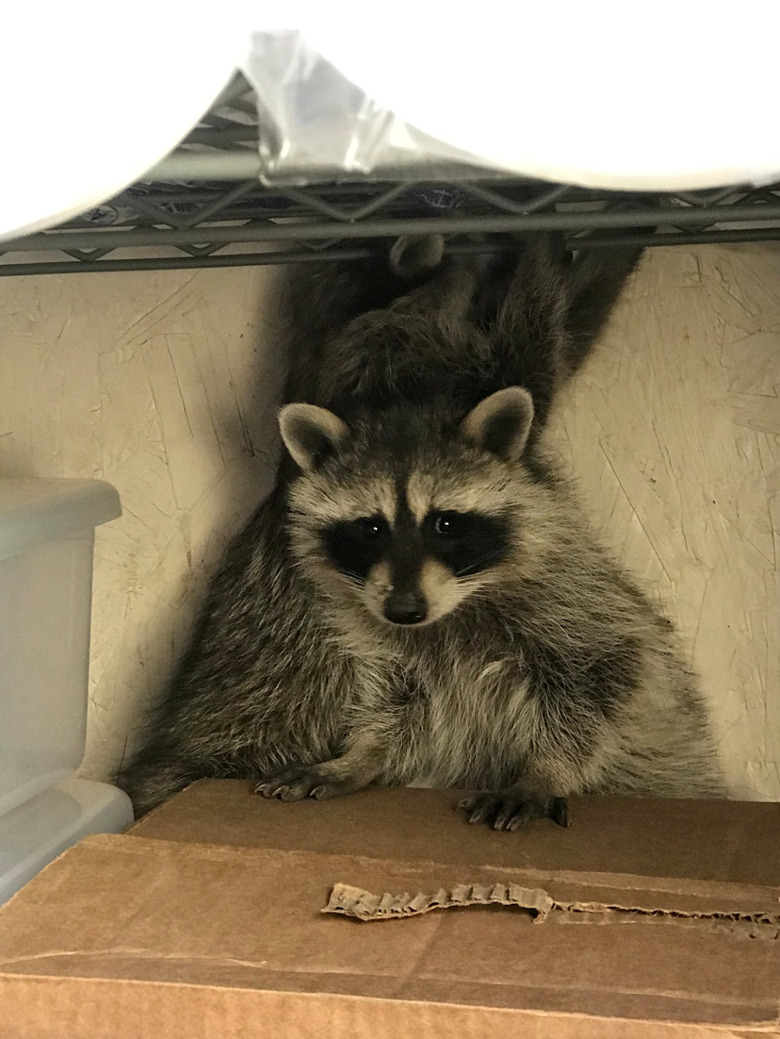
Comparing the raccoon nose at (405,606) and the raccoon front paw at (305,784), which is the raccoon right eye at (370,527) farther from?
the raccoon front paw at (305,784)

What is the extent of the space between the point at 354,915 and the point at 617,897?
0.23 meters

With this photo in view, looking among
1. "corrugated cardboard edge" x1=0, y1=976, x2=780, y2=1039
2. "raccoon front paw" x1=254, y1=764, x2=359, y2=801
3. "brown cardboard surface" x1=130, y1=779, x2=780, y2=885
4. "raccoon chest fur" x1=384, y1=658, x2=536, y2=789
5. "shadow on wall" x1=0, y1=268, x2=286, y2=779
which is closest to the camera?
"corrugated cardboard edge" x1=0, y1=976, x2=780, y2=1039

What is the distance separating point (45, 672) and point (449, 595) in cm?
51

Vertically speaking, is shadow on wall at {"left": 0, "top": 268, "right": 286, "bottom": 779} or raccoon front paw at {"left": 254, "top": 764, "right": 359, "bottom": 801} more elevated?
shadow on wall at {"left": 0, "top": 268, "right": 286, "bottom": 779}

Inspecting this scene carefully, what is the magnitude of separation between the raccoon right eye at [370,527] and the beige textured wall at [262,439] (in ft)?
0.86

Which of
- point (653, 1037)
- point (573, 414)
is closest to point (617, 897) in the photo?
point (653, 1037)

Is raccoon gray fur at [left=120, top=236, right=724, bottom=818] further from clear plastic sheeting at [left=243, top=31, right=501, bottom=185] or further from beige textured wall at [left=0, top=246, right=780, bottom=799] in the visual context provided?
clear plastic sheeting at [left=243, top=31, right=501, bottom=185]

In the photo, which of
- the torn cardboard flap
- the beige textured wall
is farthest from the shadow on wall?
the torn cardboard flap

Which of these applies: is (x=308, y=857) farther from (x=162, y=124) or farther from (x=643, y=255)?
(x=643, y=255)

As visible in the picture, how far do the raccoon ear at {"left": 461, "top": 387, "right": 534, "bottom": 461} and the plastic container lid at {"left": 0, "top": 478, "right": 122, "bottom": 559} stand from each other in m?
0.49

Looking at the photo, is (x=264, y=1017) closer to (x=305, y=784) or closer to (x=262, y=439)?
(x=305, y=784)

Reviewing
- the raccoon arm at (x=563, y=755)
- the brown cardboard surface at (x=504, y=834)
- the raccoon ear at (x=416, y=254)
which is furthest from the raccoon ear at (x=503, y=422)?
the brown cardboard surface at (x=504, y=834)

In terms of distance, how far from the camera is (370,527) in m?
1.48

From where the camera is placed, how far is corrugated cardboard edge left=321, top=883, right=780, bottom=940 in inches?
36.1
